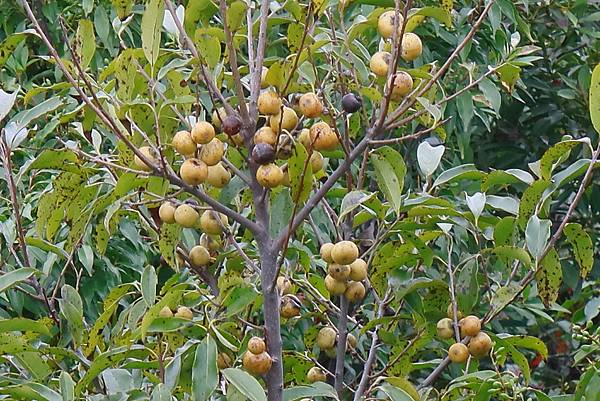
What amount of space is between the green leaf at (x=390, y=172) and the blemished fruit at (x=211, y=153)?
20 cm

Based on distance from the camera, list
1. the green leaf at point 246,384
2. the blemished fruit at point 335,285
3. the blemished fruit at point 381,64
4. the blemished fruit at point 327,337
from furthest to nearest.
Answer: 1. the blemished fruit at point 327,337
2. the blemished fruit at point 335,285
3. the blemished fruit at point 381,64
4. the green leaf at point 246,384

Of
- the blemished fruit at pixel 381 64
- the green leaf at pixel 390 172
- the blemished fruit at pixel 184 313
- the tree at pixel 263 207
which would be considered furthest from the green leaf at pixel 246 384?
the blemished fruit at pixel 381 64

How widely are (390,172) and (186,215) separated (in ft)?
0.81

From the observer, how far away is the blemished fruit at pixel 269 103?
1.13 m

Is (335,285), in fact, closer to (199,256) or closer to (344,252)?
(344,252)

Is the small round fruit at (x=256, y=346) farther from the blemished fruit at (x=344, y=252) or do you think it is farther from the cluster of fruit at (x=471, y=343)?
the cluster of fruit at (x=471, y=343)

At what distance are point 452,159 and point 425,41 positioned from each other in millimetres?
372

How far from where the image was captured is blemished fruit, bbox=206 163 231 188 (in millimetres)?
1194

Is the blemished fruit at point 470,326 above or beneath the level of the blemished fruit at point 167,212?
beneath

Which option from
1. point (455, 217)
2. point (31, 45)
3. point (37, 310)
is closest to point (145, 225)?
point (455, 217)

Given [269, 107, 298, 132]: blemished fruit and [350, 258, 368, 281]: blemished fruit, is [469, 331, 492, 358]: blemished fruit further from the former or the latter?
[269, 107, 298, 132]: blemished fruit

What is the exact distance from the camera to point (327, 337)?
139 cm

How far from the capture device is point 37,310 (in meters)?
1.91

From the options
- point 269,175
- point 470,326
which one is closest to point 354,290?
point 470,326
